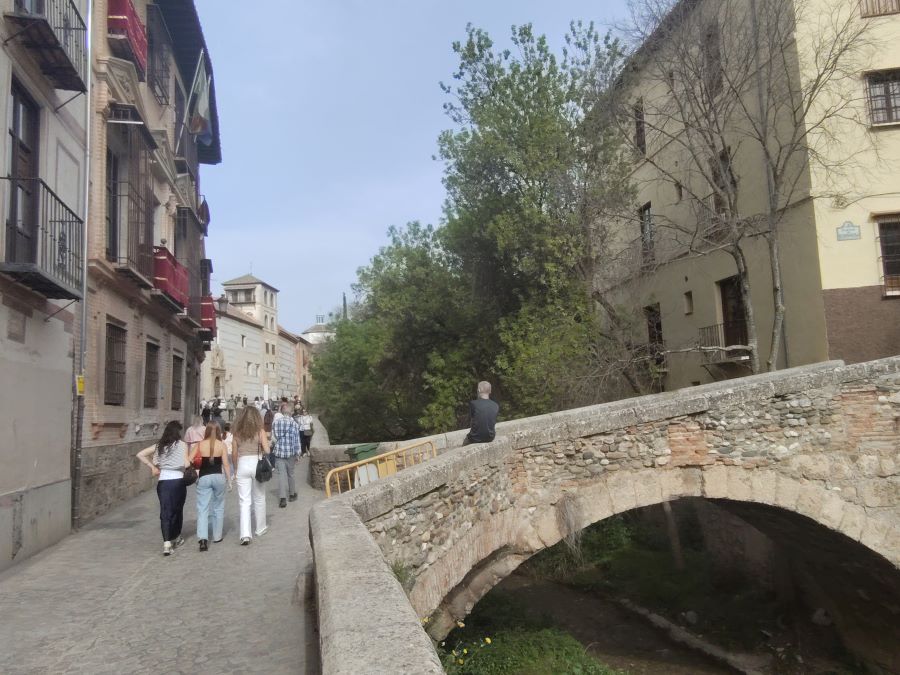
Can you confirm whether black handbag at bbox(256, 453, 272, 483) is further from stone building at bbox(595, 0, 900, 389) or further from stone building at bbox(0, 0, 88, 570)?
stone building at bbox(595, 0, 900, 389)

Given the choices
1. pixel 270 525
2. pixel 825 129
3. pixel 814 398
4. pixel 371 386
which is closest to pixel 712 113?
pixel 825 129

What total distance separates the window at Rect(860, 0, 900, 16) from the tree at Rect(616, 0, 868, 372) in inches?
9.0

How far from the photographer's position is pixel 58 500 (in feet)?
26.4

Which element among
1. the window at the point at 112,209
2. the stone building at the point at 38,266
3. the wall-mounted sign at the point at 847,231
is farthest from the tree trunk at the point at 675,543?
the window at the point at 112,209

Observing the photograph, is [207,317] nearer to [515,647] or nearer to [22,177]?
[22,177]

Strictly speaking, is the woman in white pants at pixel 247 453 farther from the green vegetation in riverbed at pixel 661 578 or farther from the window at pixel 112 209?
the green vegetation in riverbed at pixel 661 578

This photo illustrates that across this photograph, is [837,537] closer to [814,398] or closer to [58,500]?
[814,398]

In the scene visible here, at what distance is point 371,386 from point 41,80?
22.2m

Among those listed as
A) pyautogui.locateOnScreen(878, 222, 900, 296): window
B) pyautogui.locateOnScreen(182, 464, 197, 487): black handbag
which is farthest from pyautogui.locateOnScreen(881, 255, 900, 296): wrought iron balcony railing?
pyautogui.locateOnScreen(182, 464, 197, 487): black handbag

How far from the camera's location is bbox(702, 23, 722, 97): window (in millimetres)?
13906

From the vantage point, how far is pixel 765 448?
8.65m

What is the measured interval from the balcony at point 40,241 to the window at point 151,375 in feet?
16.4

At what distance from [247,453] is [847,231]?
11.7 m

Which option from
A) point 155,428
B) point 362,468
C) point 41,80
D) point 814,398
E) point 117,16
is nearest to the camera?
point 41,80
